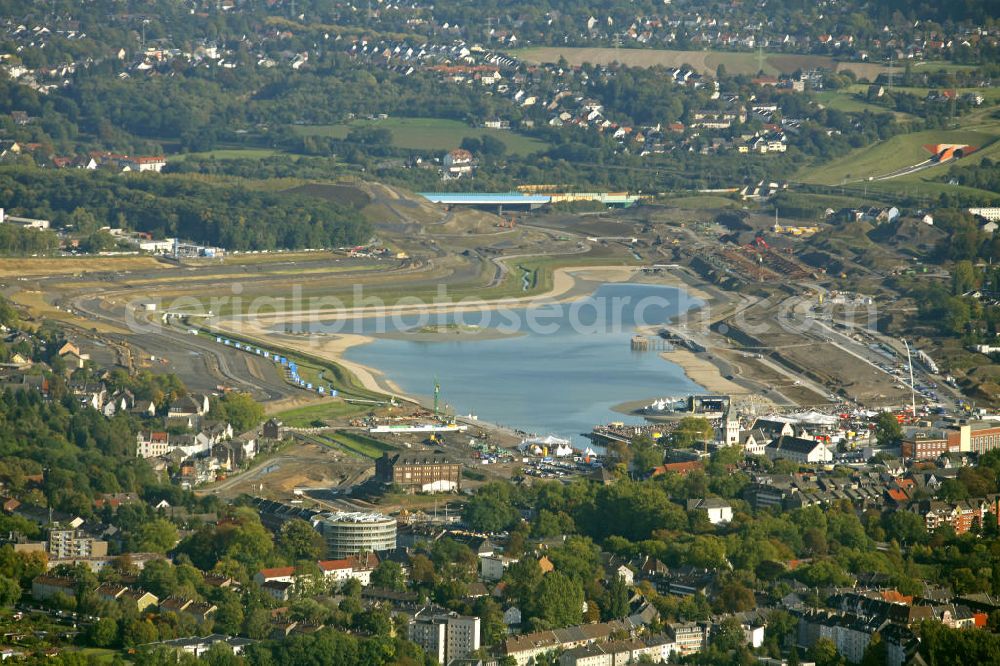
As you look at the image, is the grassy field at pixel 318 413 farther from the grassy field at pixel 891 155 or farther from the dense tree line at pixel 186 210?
the grassy field at pixel 891 155

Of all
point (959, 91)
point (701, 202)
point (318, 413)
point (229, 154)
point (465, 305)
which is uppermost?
point (959, 91)

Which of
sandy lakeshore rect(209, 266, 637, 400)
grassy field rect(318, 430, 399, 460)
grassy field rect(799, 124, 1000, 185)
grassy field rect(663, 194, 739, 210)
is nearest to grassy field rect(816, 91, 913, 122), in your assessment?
grassy field rect(799, 124, 1000, 185)

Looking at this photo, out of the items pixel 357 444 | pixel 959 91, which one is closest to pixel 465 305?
pixel 357 444

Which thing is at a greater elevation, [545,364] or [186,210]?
[186,210]

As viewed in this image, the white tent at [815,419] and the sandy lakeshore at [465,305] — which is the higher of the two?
the white tent at [815,419]

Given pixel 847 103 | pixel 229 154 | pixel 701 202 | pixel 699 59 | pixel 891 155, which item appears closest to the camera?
pixel 701 202

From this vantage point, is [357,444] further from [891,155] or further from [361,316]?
[891,155]

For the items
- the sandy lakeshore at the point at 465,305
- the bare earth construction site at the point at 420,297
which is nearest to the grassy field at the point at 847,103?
the bare earth construction site at the point at 420,297
